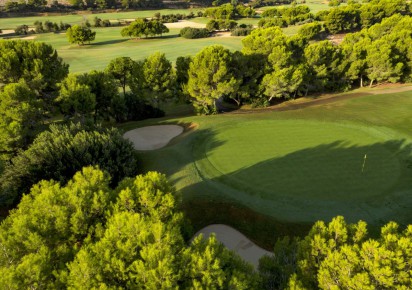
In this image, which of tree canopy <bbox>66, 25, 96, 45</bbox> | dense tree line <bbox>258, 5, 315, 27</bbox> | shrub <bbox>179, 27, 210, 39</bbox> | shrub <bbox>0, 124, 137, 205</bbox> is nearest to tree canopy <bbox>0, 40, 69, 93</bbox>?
shrub <bbox>0, 124, 137, 205</bbox>

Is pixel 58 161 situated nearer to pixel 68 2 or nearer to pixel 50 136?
pixel 50 136

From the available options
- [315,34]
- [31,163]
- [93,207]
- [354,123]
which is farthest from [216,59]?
[315,34]

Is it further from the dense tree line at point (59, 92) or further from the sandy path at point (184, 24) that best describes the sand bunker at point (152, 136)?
the sandy path at point (184, 24)

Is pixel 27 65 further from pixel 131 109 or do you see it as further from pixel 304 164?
pixel 304 164

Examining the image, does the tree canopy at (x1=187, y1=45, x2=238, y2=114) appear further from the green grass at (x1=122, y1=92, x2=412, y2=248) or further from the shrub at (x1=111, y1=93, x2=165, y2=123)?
the shrub at (x1=111, y1=93, x2=165, y2=123)

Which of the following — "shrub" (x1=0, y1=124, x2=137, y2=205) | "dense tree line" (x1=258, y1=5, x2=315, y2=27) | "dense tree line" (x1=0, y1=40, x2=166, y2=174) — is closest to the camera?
"shrub" (x1=0, y1=124, x2=137, y2=205)

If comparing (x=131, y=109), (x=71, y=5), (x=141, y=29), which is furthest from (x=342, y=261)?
(x=71, y=5)
